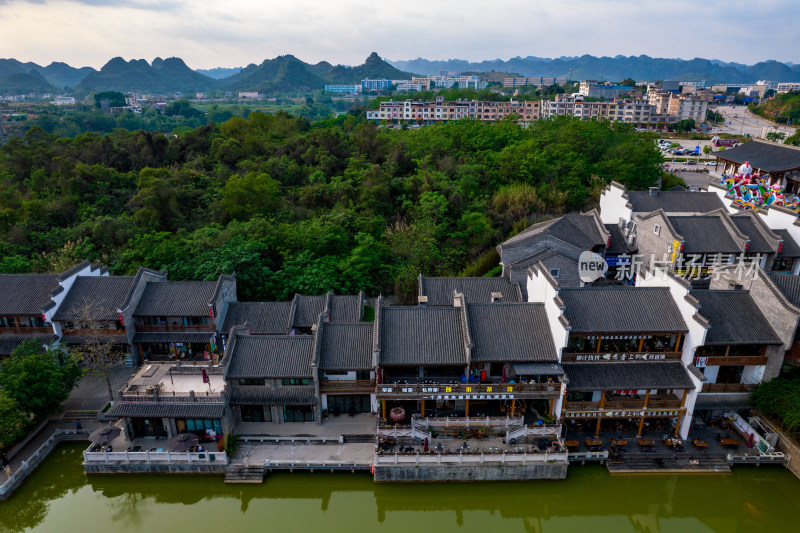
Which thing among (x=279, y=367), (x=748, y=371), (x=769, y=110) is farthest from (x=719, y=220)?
(x=769, y=110)

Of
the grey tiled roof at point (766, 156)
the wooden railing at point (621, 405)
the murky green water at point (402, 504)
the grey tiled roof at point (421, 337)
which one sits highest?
the grey tiled roof at point (766, 156)

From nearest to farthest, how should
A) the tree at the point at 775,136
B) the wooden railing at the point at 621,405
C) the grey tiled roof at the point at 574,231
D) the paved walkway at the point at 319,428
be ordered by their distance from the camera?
the wooden railing at the point at 621,405
the paved walkway at the point at 319,428
the grey tiled roof at the point at 574,231
the tree at the point at 775,136

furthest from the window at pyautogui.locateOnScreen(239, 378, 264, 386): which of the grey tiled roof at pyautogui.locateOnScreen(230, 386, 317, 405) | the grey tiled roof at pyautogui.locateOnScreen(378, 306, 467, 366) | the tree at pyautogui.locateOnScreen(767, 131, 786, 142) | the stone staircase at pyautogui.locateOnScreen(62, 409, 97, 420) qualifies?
the tree at pyautogui.locateOnScreen(767, 131, 786, 142)

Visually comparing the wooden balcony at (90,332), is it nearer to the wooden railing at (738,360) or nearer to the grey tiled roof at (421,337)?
the grey tiled roof at (421,337)

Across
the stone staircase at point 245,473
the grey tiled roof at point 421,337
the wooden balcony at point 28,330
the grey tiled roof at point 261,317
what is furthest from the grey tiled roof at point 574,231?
the wooden balcony at point 28,330

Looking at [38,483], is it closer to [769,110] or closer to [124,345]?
[124,345]

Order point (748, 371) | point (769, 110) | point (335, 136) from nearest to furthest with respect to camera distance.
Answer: point (748, 371), point (335, 136), point (769, 110)

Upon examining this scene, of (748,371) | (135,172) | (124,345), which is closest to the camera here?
(748,371)
